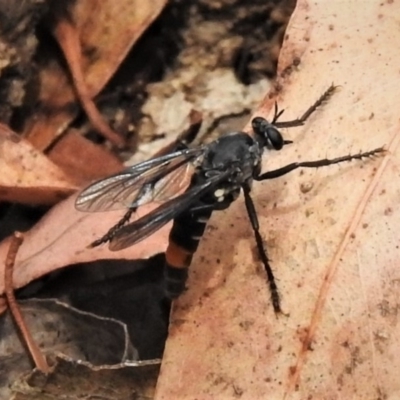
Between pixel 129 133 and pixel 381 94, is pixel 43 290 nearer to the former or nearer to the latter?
pixel 129 133

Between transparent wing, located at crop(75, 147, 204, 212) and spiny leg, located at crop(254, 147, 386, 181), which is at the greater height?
transparent wing, located at crop(75, 147, 204, 212)

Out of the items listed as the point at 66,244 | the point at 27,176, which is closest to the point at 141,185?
the point at 66,244

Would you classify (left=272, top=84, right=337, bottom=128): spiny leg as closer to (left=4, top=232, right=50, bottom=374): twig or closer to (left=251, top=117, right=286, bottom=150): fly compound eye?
(left=251, top=117, right=286, bottom=150): fly compound eye

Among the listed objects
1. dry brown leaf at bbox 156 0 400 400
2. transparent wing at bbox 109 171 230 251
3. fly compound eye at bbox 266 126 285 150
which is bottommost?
dry brown leaf at bbox 156 0 400 400

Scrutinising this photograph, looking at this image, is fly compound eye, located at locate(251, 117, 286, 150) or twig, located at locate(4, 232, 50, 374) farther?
twig, located at locate(4, 232, 50, 374)

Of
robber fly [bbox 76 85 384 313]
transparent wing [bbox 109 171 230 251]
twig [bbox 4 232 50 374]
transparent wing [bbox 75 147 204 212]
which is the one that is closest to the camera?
transparent wing [bbox 109 171 230 251]

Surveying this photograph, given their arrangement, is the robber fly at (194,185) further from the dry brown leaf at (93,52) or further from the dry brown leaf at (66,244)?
the dry brown leaf at (93,52)

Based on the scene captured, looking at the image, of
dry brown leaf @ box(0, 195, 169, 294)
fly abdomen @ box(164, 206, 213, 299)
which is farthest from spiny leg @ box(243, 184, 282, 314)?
dry brown leaf @ box(0, 195, 169, 294)

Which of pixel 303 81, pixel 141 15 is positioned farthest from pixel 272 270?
pixel 141 15
